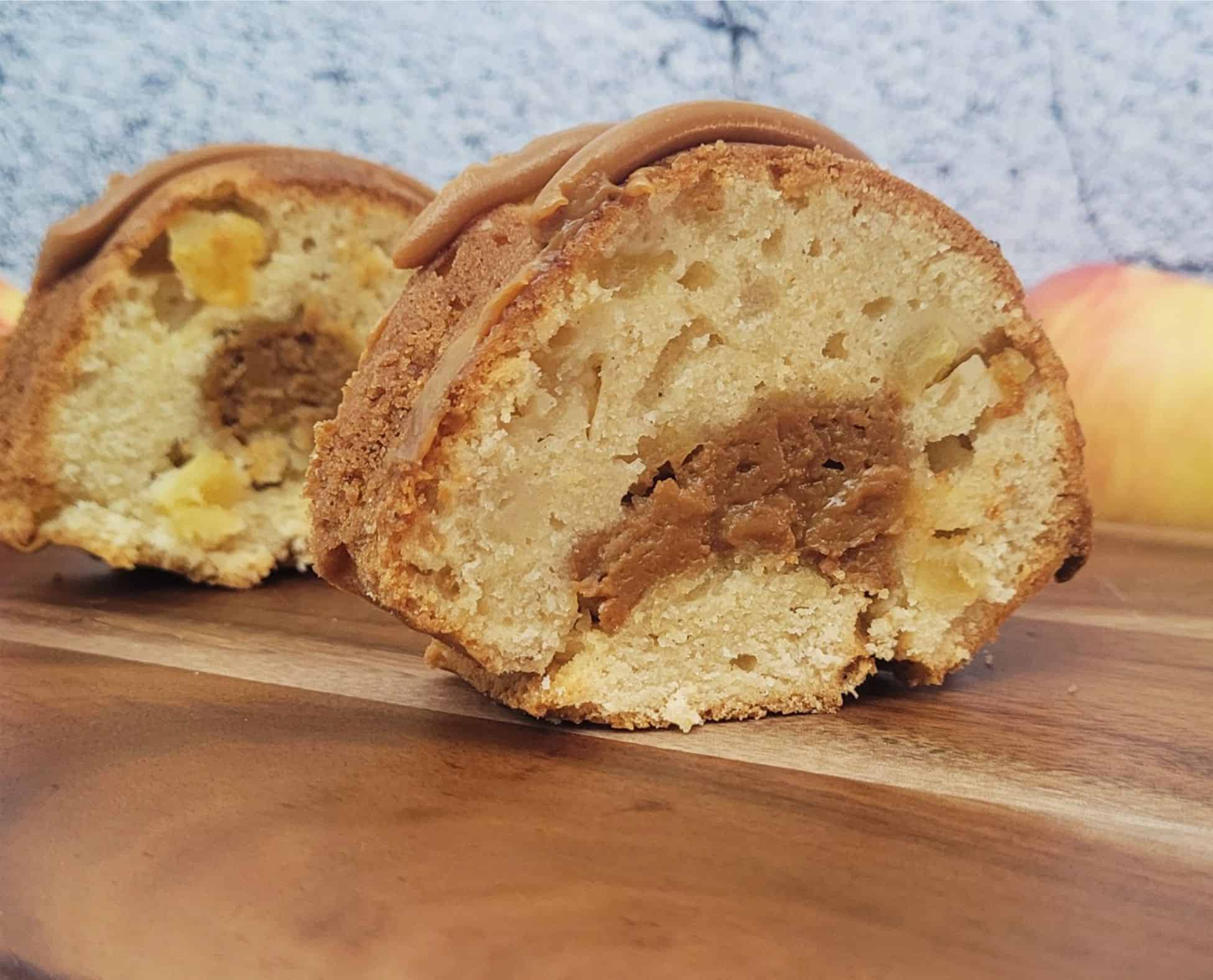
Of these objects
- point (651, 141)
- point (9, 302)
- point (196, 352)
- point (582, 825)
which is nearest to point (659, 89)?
point (196, 352)

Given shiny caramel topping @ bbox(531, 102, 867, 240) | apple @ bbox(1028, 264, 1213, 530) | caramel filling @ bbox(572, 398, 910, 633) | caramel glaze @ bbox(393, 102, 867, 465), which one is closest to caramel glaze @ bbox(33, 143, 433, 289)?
caramel glaze @ bbox(393, 102, 867, 465)

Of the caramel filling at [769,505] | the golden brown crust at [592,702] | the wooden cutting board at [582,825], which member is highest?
the caramel filling at [769,505]

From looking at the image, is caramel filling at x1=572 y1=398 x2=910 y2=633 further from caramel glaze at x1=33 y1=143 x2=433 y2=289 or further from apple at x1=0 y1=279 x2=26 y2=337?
apple at x1=0 y1=279 x2=26 y2=337

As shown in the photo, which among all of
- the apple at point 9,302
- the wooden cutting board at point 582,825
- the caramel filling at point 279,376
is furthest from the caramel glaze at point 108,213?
Result: the apple at point 9,302

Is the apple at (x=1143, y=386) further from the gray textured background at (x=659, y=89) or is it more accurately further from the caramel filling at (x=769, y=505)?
the caramel filling at (x=769, y=505)

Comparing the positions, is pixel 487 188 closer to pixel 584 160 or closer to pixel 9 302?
pixel 584 160

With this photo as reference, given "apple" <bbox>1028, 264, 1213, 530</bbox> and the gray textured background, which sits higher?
the gray textured background
